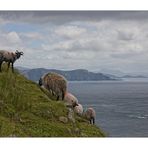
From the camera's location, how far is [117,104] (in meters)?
12.0

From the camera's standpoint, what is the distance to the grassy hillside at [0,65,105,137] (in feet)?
37.3

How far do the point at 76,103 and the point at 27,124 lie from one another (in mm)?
1117

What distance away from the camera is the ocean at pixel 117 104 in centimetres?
1170

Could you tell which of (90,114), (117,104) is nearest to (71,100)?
(90,114)

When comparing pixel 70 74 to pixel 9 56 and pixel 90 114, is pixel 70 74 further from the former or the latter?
pixel 9 56

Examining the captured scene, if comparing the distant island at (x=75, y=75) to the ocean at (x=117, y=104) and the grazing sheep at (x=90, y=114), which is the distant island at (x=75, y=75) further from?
the grazing sheep at (x=90, y=114)

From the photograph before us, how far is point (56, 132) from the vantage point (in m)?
11.5

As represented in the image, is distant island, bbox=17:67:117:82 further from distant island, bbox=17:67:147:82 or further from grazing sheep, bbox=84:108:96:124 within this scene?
grazing sheep, bbox=84:108:96:124

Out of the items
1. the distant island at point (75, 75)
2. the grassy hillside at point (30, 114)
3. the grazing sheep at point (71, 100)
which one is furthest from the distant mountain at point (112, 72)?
the grassy hillside at point (30, 114)

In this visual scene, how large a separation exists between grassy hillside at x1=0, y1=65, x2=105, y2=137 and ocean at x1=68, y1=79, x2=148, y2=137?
0.99ft

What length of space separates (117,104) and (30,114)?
1.66 metres

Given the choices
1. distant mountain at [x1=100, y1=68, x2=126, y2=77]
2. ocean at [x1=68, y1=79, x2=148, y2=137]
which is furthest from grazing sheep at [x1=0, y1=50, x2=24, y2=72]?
distant mountain at [x1=100, y1=68, x2=126, y2=77]
